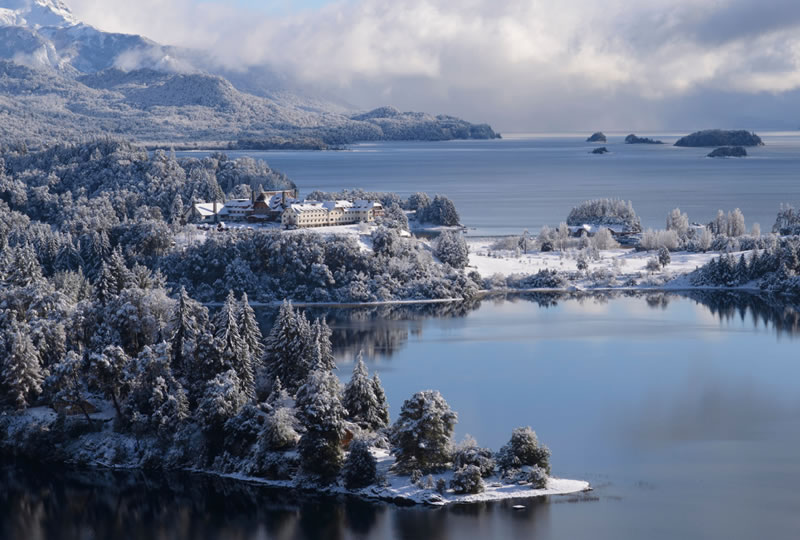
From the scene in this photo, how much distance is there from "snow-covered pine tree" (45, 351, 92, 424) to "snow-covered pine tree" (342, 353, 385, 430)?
9.06 m

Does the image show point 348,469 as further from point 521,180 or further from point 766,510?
point 521,180

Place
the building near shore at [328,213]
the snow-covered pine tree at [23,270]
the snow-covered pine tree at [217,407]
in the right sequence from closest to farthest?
the snow-covered pine tree at [217,407]
the snow-covered pine tree at [23,270]
the building near shore at [328,213]

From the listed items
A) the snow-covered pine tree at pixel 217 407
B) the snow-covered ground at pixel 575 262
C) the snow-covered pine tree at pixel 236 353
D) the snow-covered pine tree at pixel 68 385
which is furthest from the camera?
the snow-covered ground at pixel 575 262

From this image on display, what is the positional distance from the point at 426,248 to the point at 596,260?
38.5ft

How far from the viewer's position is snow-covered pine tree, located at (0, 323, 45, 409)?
118 ft

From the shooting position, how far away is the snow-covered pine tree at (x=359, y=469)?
30.4 metres

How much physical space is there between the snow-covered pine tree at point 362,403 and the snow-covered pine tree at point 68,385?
906 cm

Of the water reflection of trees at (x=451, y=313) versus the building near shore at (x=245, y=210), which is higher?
the building near shore at (x=245, y=210)

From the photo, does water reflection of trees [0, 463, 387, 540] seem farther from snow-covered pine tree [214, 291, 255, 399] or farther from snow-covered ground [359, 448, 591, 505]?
snow-covered pine tree [214, 291, 255, 399]

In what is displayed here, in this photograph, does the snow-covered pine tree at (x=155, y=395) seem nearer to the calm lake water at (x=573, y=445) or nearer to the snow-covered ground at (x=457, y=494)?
the calm lake water at (x=573, y=445)

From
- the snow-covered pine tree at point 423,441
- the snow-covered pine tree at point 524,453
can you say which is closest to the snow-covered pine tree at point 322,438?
the snow-covered pine tree at point 423,441

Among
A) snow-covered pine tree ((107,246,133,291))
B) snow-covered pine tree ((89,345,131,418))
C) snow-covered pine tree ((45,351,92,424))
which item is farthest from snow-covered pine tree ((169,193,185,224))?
snow-covered pine tree ((89,345,131,418))

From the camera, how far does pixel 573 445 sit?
3412cm

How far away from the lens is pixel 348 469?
1206 inches
